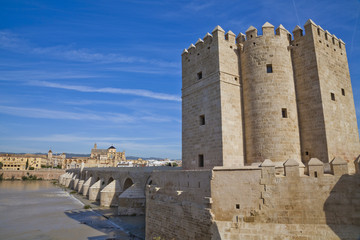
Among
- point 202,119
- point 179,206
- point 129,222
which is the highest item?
point 202,119

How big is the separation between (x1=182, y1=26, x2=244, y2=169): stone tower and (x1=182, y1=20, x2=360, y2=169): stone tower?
0.18 ft

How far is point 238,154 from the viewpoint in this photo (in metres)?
13.1

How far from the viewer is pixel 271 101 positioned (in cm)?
1297

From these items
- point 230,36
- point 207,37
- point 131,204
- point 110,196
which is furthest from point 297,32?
point 110,196

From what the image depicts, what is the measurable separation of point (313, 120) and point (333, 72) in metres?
3.56

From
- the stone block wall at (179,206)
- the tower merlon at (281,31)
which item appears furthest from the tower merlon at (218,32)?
the stone block wall at (179,206)

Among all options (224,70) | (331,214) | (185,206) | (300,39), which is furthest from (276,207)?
(300,39)

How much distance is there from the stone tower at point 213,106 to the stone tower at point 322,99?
3.44 m

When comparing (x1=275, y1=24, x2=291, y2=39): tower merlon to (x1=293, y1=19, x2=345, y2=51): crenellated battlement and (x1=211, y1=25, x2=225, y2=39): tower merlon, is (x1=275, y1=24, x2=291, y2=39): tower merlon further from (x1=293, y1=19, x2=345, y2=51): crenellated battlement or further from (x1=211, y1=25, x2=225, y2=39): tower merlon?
(x1=211, y1=25, x2=225, y2=39): tower merlon

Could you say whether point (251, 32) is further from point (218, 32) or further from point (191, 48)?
point (191, 48)

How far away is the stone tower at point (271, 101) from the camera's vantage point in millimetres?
12602

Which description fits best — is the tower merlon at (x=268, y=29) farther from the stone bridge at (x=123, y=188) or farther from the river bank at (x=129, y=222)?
the river bank at (x=129, y=222)

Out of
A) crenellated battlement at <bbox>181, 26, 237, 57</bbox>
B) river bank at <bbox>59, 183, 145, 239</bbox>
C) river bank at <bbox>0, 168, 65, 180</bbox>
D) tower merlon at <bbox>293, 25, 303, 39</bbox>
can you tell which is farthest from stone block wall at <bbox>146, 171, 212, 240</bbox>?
river bank at <bbox>0, 168, 65, 180</bbox>

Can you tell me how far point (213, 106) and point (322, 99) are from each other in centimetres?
565
